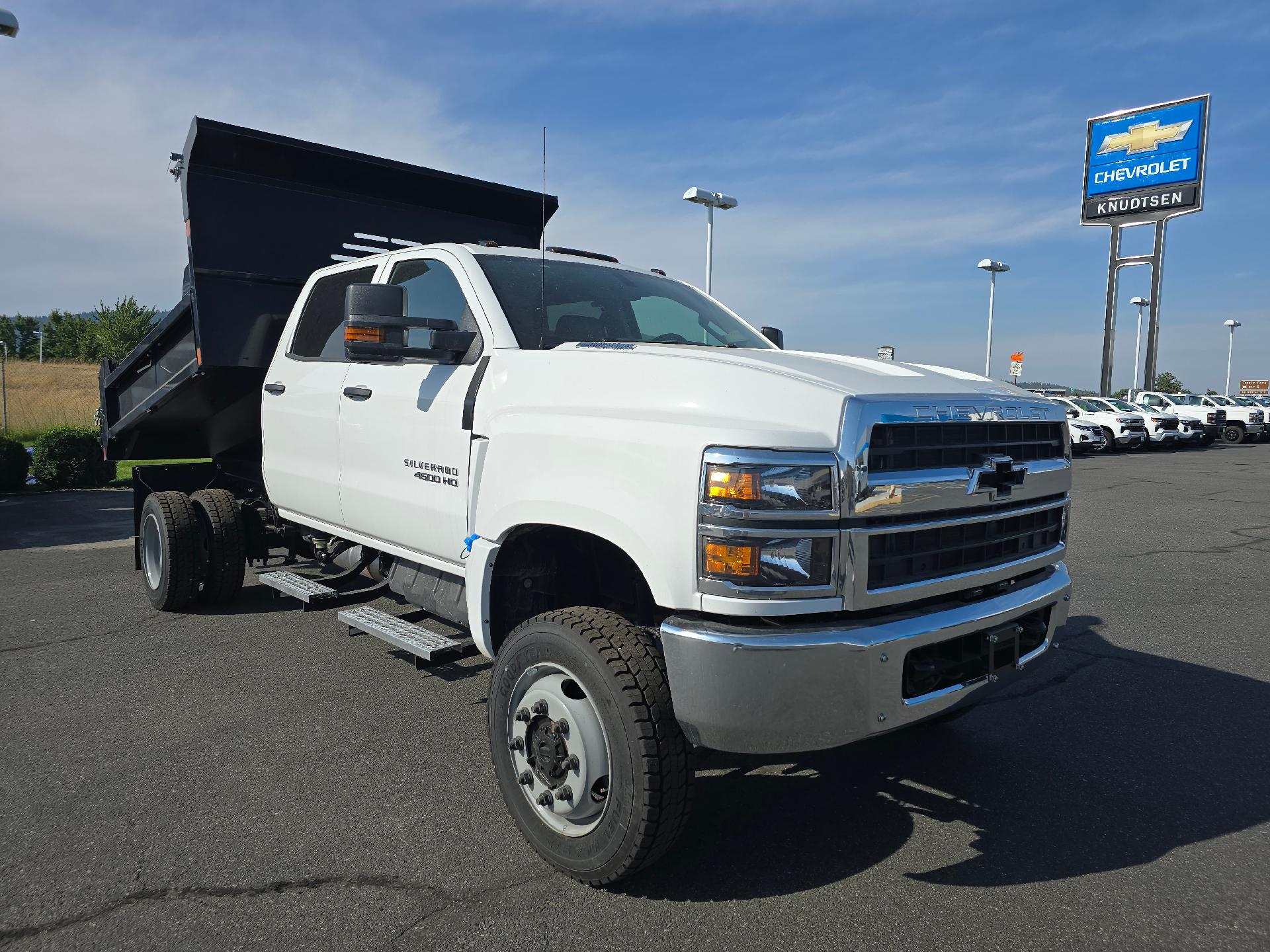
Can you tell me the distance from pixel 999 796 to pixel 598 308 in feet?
8.66

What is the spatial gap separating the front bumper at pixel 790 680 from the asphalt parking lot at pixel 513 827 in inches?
24.0

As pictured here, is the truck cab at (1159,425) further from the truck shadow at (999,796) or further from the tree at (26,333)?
the tree at (26,333)

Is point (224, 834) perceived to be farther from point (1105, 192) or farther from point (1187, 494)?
point (1105, 192)

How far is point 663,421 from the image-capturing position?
2668mm

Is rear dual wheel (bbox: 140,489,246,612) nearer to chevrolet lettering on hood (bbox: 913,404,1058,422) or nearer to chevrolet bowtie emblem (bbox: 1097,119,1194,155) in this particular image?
chevrolet lettering on hood (bbox: 913,404,1058,422)

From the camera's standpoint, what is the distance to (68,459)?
13672mm

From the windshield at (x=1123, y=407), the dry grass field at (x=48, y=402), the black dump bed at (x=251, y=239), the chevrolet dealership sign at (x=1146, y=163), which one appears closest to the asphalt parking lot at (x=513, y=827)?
the black dump bed at (x=251, y=239)

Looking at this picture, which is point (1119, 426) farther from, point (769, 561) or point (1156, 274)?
point (769, 561)

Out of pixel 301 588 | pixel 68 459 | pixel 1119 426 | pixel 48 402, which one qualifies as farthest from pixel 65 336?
pixel 301 588

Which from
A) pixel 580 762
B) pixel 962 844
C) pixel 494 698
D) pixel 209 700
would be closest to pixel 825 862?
pixel 962 844

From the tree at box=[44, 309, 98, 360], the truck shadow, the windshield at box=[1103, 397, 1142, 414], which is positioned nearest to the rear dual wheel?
the truck shadow

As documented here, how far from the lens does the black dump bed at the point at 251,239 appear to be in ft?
18.1

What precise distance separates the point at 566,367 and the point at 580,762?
132 cm

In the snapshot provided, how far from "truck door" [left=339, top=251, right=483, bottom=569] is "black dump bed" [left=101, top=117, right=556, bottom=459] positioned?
1615mm
